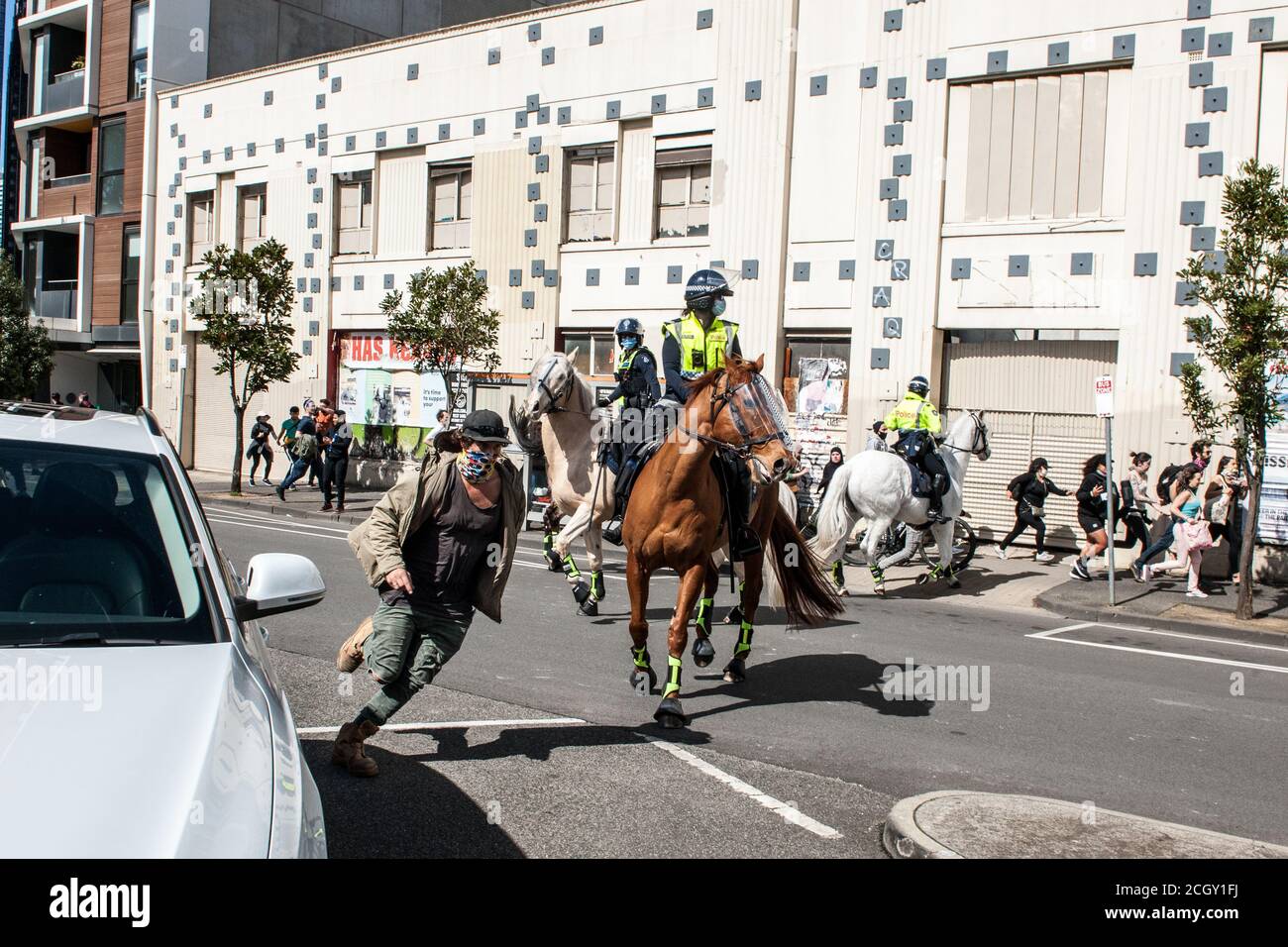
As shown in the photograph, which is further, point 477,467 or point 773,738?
point 773,738

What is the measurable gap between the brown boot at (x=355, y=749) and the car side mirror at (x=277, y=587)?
191 cm

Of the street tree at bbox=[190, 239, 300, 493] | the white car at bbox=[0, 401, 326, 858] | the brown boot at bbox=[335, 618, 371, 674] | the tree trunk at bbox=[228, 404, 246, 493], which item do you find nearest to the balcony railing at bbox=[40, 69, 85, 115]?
the street tree at bbox=[190, 239, 300, 493]

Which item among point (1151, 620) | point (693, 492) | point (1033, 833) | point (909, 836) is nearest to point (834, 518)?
point (1151, 620)

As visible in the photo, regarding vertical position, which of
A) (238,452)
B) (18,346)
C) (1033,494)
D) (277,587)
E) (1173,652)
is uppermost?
(18,346)

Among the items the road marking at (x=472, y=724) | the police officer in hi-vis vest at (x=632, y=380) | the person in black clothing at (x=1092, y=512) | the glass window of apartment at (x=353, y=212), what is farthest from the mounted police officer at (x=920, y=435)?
the glass window of apartment at (x=353, y=212)

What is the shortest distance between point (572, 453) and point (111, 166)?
2996 centimetres

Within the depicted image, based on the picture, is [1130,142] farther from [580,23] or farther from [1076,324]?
[580,23]

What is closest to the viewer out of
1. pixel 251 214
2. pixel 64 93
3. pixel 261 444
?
pixel 261 444

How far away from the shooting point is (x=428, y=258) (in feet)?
87.0

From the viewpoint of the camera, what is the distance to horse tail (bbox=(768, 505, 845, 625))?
9.40m

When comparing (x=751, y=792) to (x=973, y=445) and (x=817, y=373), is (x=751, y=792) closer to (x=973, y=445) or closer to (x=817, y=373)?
(x=973, y=445)

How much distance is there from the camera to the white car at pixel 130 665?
2.55 meters

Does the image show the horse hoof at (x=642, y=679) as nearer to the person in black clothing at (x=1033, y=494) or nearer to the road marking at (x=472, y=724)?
the road marking at (x=472, y=724)

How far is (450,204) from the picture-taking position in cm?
2638
